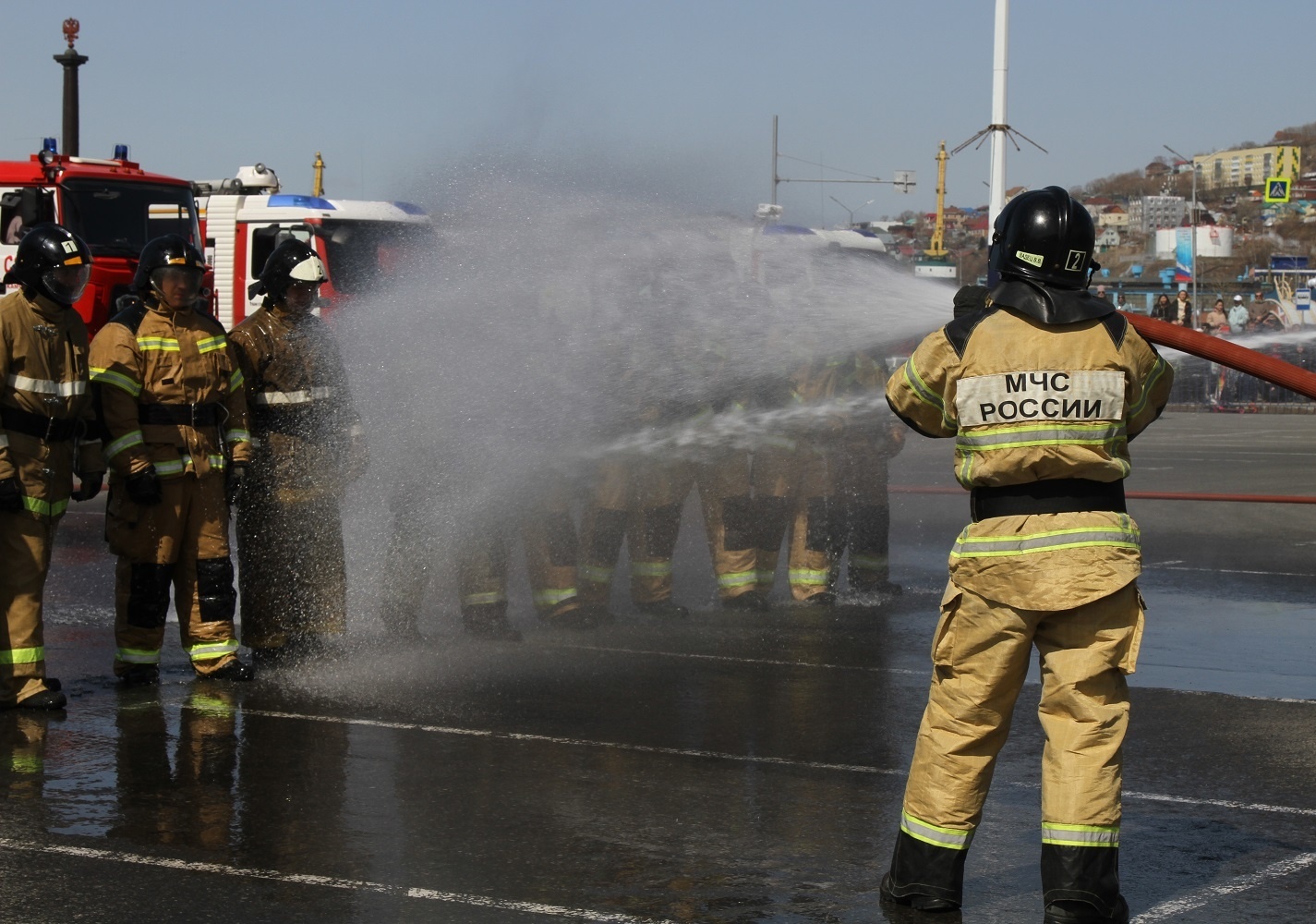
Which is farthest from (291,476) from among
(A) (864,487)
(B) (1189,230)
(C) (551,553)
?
(B) (1189,230)

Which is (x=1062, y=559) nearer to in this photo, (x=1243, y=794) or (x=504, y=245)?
(x=1243, y=794)

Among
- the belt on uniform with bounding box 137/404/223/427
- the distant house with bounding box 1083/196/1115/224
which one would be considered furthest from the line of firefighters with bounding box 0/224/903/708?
the distant house with bounding box 1083/196/1115/224

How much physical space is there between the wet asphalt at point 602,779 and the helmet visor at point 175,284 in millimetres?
1708

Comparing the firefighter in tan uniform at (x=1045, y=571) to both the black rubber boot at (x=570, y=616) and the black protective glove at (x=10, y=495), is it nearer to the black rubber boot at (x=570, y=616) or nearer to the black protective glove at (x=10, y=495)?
the black protective glove at (x=10, y=495)

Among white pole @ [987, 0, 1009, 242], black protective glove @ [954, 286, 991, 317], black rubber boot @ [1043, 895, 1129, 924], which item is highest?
white pole @ [987, 0, 1009, 242]

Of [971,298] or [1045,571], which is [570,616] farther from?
[1045,571]

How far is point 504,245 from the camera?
827 cm

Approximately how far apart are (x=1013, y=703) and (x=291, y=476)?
13.8 feet

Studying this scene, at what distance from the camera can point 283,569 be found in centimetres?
711

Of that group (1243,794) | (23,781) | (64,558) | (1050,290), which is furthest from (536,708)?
(64,558)

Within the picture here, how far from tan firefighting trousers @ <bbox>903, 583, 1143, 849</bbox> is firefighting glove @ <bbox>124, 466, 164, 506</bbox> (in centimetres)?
384

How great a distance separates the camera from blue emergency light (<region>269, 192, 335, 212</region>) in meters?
20.1

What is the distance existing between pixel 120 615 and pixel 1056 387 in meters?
4.48

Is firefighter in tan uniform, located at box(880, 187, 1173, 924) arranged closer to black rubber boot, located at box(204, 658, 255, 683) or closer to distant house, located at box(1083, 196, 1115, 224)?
black rubber boot, located at box(204, 658, 255, 683)
